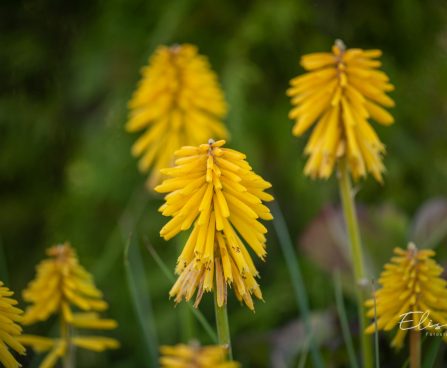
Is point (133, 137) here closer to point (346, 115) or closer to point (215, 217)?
point (346, 115)

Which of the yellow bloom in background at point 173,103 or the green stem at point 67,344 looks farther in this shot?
the yellow bloom in background at point 173,103

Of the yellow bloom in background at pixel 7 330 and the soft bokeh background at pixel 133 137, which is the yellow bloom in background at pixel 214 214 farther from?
the soft bokeh background at pixel 133 137

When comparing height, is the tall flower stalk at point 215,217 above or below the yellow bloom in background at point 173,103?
below

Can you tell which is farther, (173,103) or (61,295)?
(173,103)

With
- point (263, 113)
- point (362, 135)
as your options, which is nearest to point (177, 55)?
point (362, 135)

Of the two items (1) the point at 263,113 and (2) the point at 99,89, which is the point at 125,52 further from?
(1) the point at 263,113

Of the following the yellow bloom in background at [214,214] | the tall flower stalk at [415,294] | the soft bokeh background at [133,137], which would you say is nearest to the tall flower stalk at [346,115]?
the tall flower stalk at [415,294]

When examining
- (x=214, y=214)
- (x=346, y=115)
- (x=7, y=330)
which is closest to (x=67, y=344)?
(x=7, y=330)
